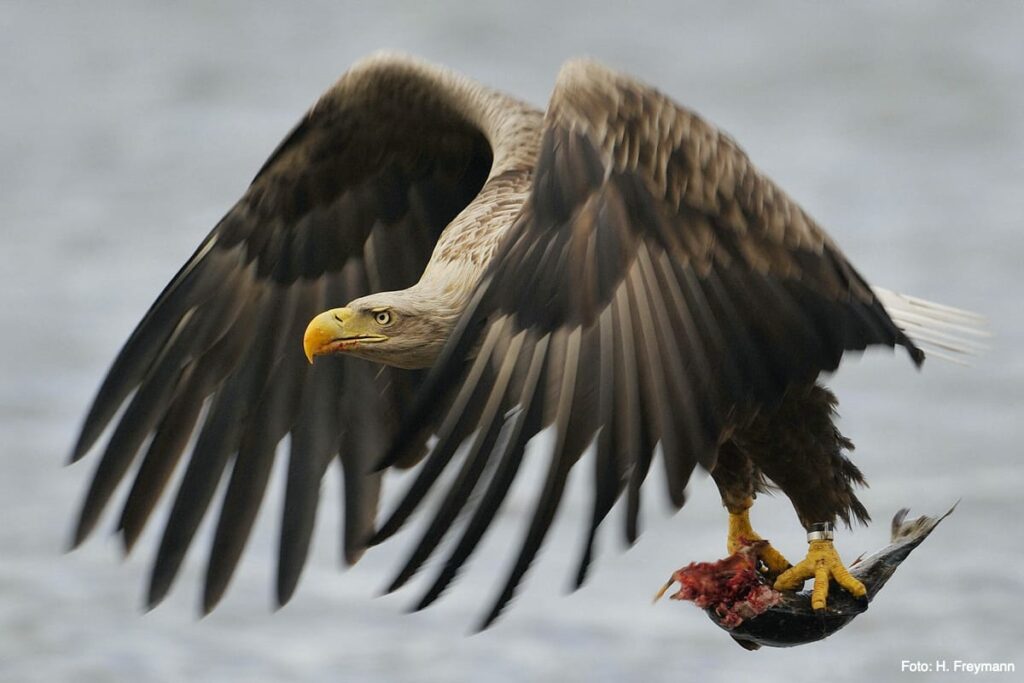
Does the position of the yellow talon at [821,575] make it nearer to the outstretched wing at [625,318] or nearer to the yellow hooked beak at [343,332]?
the outstretched wing at [625,318]

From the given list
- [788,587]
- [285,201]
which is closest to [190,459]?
[285,201]

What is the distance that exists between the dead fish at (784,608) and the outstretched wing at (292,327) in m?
1.21

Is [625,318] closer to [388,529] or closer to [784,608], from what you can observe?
[388,529]

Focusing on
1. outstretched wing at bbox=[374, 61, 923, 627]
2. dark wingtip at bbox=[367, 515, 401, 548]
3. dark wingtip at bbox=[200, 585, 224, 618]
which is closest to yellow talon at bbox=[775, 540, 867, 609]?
outstretched wing at bbox=[374, 61, 923, 627]

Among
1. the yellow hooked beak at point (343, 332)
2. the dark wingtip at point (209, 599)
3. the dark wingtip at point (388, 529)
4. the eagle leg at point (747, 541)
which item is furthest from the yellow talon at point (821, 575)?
the dark wingtip at point (209, 599)

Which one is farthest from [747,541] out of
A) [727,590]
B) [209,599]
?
[209,599]

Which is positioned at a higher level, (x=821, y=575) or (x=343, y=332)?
(x=343, y=332)

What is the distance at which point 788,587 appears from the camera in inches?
249

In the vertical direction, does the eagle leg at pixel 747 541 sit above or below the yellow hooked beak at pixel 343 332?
below

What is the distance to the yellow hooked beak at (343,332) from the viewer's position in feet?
19.6

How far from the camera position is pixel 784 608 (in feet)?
20.4

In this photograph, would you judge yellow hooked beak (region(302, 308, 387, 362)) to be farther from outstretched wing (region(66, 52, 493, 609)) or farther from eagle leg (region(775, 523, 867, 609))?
eagle leg (region(775, 523, 867, 609))

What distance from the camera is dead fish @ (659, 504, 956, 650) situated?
6.18 metres

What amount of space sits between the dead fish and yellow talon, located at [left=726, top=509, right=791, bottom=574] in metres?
0.13
